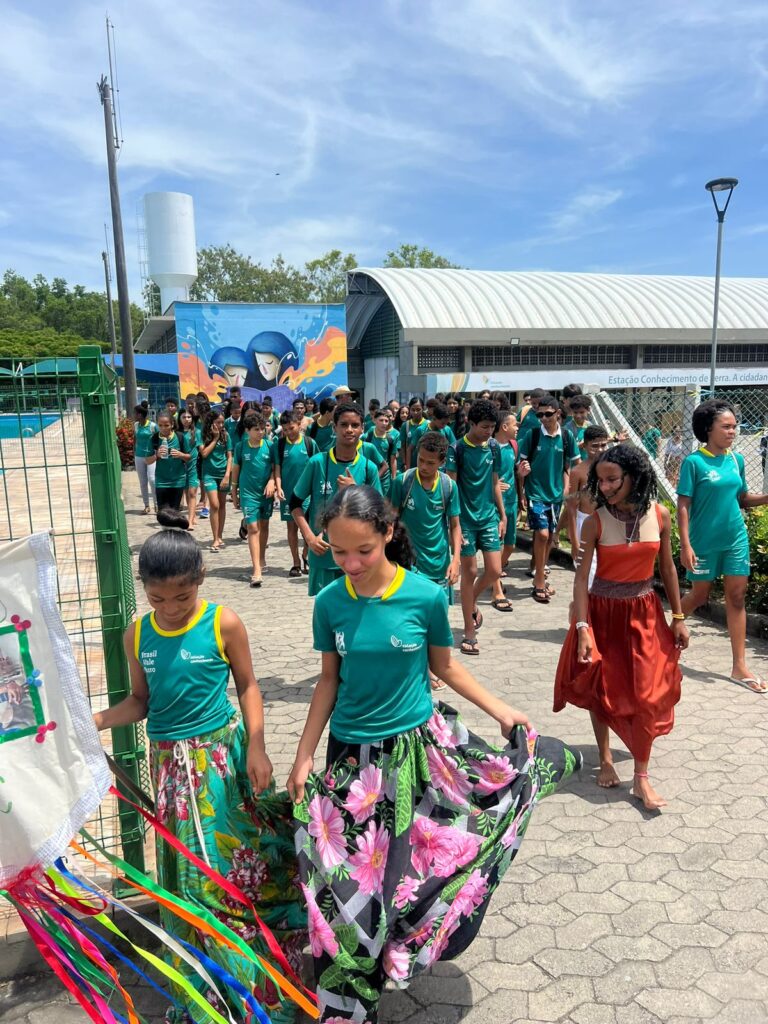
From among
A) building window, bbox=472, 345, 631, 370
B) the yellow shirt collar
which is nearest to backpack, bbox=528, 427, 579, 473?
the yellow shirt collar

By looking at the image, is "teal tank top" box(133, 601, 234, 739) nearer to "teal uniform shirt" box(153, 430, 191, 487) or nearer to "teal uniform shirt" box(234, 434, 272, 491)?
"teal uniform shirt" box(234, 434, 272, 491)

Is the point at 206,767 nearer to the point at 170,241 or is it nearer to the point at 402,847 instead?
the point at 402,847

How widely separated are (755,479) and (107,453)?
41.5ft

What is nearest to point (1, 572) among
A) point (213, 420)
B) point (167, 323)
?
point (213, 420)

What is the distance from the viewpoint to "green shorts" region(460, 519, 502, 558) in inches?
233

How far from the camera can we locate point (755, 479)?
1307 centimetres

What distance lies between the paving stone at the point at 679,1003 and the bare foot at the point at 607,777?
1.32 m

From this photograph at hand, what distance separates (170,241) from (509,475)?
45.5m

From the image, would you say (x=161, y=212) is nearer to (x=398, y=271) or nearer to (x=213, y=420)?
(x=398, y=271)

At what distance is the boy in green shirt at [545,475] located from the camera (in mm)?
7207

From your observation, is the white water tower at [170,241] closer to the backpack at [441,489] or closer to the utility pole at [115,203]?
the utility pole at [115,203]

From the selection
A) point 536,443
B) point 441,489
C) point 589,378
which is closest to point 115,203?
point 536,443

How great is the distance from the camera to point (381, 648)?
90.0 inches

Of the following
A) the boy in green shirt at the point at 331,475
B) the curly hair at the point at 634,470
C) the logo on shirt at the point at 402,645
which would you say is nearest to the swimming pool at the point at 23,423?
the logo on shirt at the point at 402,645
